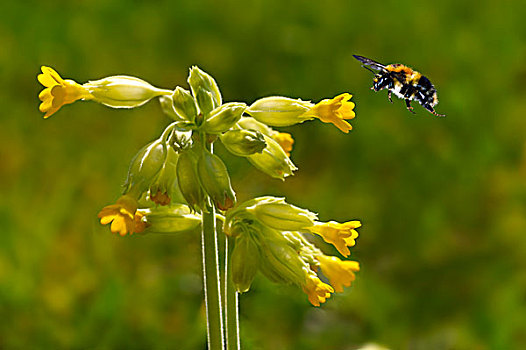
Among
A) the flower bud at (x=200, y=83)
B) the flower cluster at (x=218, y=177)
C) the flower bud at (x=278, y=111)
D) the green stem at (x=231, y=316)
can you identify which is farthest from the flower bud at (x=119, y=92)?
the green stem at (x=231, y=316)

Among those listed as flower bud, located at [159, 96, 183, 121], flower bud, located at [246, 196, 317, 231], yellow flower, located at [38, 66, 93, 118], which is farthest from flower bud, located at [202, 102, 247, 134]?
yellow flower, located at [38, 66, 93, 118]

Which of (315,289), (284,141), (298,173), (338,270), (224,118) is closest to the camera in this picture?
(224,118)

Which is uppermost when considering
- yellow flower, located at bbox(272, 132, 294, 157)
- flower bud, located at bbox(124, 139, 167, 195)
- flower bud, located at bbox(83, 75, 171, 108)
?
flower bud, located at bbox(83, 75, 171, 108)

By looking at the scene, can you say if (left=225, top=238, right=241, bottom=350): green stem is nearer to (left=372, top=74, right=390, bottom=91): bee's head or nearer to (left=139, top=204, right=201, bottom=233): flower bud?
(left=139, top=204, right=201, bottom=233): flower bud

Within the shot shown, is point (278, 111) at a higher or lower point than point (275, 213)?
higher

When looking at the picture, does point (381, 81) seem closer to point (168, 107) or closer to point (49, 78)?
point (168, 107)

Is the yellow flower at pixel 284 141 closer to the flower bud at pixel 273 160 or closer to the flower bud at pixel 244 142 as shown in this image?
the flower bud at pixel 273 160

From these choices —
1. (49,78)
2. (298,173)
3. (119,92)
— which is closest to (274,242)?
(119,92)
